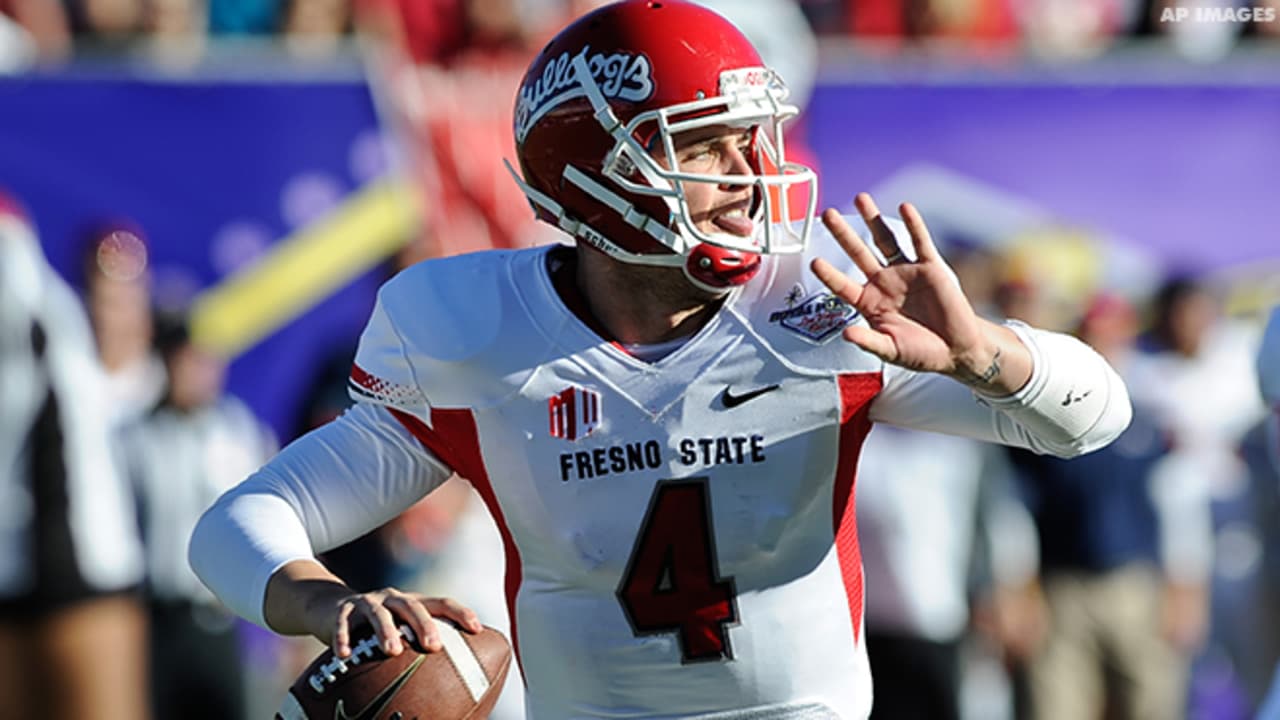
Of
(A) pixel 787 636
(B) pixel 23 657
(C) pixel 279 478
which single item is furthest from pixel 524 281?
(B) pixel 23 657

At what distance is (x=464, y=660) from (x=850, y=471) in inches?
24.1

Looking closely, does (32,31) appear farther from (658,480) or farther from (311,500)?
(658,480)

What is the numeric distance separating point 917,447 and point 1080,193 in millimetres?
1371

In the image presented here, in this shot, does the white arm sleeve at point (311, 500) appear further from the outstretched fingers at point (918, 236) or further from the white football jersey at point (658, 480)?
the outstretched fingers at point (918, 236)

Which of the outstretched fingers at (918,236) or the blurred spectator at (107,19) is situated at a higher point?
the blurred spectator at (107,19)

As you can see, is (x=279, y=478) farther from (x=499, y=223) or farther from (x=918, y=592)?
(x=499, y=223)

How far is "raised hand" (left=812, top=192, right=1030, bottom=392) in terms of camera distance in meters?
2.26

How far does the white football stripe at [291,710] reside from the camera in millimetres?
2387

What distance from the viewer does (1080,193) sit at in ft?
21.7

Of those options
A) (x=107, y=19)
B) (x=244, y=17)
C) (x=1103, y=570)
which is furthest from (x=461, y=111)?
(x=1103, y=570)

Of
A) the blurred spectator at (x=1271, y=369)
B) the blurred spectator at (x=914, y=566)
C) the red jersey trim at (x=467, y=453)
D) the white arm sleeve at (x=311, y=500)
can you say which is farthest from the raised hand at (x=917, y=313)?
the blurred spectator at (x=914, y=566)

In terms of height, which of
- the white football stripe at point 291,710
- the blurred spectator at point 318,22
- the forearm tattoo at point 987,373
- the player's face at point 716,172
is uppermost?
the blurred spectator at point 318,22

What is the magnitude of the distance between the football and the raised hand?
2.23 feet

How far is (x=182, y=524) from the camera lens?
5.82 metres
